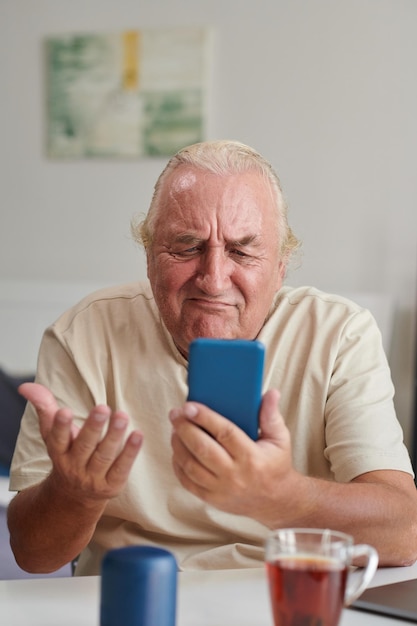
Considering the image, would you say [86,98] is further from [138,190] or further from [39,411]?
[39,411]

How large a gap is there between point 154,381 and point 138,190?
233cm

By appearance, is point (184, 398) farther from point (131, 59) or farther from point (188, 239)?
point (131, 59)

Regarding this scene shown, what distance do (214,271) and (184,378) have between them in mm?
207

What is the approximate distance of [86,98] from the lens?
12.5ft

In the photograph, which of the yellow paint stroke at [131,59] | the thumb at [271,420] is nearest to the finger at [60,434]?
the thumb at [271,420]

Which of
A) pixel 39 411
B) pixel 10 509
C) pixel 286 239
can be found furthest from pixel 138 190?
pixel 39 411

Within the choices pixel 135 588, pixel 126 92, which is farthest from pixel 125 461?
pixel 126 92

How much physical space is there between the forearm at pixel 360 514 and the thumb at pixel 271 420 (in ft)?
0.34

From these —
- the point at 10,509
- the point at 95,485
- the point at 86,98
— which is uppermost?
the point at 86,98

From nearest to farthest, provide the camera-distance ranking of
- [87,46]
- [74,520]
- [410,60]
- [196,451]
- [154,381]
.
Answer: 1. [196,451]
2. [74,520]
3. [154,381]
4. [410,60]
5. [87,46]

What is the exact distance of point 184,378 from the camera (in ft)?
5.14

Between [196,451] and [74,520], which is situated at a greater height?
[196,451]

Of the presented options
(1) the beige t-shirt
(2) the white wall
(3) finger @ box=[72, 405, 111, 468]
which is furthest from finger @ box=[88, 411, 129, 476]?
(2) the white wall

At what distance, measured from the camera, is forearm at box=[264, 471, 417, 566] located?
1198mm
